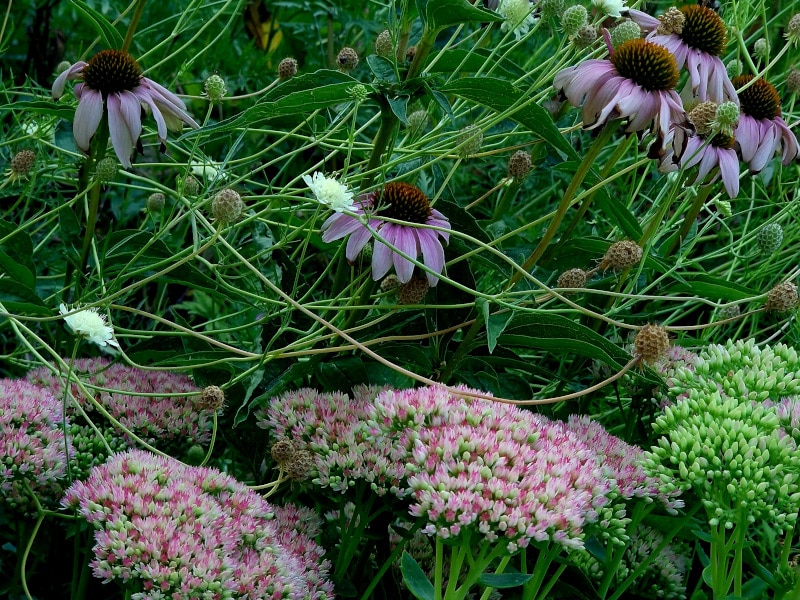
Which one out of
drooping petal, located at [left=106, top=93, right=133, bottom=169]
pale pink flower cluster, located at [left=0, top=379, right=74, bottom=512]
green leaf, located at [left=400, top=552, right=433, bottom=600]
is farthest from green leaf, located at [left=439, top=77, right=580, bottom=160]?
pale pink flower cluster, located at [left=0, top=379, right=74, bottom=512]

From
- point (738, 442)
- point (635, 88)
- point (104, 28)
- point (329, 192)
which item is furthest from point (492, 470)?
point (104, 28)

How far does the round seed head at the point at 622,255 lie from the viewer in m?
1.15

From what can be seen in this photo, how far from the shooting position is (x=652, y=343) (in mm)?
1026

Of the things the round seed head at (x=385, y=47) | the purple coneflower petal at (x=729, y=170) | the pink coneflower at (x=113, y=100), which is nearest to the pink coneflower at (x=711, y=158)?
the purple coneflower petal at (x=729, y=170)

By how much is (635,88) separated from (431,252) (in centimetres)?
29

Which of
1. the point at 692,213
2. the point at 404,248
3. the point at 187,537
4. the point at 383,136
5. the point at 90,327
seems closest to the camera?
the point at 187,537

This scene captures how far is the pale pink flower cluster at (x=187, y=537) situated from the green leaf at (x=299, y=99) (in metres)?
0.39

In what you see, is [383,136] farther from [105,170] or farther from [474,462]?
[474,462]

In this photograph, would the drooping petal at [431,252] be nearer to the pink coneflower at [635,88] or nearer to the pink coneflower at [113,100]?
the pink coneflower at [635,88]

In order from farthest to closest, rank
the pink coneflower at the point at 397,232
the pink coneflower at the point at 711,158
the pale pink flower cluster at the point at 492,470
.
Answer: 1. the pink coneflower at the point at 711,158
2. the pink coneflower at the point at 397,232
3. the pale pink flower cluster at the point at 492,470

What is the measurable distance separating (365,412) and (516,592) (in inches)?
10.2

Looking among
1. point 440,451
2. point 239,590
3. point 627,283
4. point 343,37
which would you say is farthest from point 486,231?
point 343,37

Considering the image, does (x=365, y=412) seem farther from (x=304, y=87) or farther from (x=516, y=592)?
(x=304, y=87)

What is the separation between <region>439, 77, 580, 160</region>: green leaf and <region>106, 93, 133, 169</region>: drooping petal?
14.7 inches
